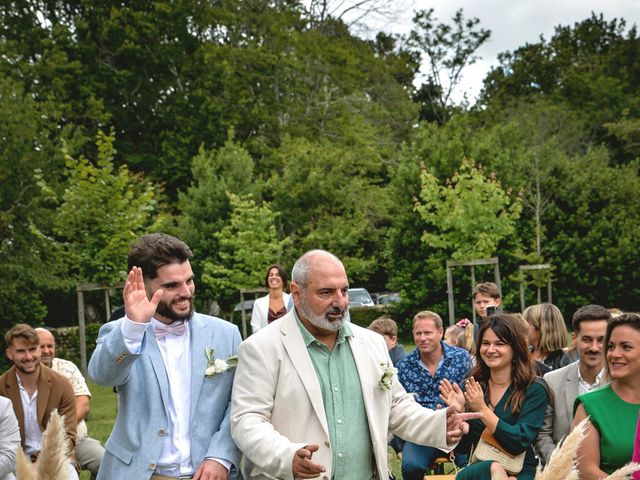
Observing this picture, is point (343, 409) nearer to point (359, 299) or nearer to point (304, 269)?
point (304, 269)

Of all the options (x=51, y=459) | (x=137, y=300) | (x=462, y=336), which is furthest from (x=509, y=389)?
(x=51, y=459)

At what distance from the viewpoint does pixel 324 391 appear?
398cm

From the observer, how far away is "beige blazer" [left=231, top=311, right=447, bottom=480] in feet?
12.6

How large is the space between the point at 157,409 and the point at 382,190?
28.4 metres

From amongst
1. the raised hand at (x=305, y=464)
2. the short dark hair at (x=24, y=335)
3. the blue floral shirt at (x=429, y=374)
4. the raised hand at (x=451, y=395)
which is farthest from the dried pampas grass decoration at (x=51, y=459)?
the blue floral shirt at (x=429, y=374)

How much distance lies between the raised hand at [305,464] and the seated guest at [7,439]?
8.94 ft

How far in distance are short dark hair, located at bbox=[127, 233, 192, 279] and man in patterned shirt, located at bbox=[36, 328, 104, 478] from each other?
426 centimetres

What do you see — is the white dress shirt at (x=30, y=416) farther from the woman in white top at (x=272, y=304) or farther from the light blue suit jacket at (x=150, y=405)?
the woman in white top at (x=272, y=304)

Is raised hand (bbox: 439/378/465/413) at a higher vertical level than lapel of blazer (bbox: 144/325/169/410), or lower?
lower

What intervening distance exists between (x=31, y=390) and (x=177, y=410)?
3729 mm

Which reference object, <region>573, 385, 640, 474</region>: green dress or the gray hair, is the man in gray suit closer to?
<region>573, 385, 640, 474</region>: green dress

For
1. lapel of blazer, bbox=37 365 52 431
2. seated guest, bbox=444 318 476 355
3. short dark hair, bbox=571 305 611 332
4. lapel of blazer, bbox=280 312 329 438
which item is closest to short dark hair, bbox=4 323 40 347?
lapel of blazer, bbox=37 365 52 431

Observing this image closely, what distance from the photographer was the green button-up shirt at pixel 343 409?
3920 millimetres

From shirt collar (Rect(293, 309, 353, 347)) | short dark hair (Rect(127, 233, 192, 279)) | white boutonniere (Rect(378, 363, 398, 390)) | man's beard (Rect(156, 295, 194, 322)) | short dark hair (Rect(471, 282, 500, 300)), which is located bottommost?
short dark hair (Rect(471, 282, 500, 300))
